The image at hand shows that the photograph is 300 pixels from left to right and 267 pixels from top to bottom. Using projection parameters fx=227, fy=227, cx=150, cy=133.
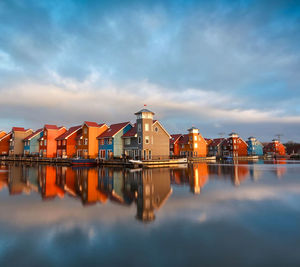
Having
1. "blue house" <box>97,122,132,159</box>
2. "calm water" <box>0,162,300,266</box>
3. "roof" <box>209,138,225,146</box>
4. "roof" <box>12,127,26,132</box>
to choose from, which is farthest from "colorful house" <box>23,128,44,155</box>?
"roof" <box>209,138,225,146</box>

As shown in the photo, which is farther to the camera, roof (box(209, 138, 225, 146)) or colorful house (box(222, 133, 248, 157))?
roof (box(209, 138, 225, 146))

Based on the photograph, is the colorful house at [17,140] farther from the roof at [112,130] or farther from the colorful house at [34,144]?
the roof at [112,130]

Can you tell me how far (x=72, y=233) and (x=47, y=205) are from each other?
5.27 m

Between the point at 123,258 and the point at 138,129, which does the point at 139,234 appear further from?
the point at 138,129

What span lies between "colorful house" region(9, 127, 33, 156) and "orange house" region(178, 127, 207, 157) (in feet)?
171

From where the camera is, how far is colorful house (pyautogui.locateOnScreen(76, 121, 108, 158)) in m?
52.2

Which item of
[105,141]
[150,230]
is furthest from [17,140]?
[150,230]

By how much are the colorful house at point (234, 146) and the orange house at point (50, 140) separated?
66.1 metres

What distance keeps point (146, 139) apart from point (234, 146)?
199 feet

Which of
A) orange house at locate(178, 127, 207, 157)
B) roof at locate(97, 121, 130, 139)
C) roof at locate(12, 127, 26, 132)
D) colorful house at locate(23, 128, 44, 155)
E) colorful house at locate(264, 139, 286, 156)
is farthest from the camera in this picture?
colorful house at locate(264, 139, 286, 156)

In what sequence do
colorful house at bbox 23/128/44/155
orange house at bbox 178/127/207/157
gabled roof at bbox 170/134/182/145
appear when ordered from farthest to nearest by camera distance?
gabled roof at bbox 170/134/182/145 < orange house at bbox 178/127/207/157 < colorful house at bbox 23/128/44/155

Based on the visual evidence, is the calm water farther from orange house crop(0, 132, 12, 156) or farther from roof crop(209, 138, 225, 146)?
roof crop(209, 138, 225, 146)

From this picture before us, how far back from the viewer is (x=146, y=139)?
1799 inches

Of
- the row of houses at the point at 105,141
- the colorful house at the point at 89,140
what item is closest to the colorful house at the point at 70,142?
the row of houses at the point at 105,141
